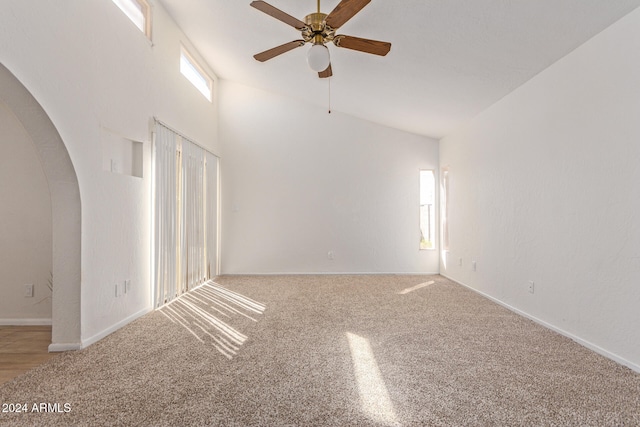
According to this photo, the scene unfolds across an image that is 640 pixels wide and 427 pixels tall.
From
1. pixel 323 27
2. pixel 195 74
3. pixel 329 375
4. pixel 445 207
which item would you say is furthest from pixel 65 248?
pixel 445 207

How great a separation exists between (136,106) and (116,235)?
1.33 m

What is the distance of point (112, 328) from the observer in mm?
2895

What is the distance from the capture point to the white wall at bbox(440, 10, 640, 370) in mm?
2275

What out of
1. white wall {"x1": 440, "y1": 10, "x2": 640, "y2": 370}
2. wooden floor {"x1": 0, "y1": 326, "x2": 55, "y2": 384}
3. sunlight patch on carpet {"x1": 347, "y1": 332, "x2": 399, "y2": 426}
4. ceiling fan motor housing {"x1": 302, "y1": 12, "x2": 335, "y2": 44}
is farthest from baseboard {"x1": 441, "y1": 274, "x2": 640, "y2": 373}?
wooden floor {"x1": 0, "y1": 326, "x2": 55, "y2": 384}

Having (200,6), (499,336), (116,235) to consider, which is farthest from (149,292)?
(499,336)

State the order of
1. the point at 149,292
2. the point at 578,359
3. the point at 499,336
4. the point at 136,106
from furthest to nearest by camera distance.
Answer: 1. the point at 149,292
2. the point at 136,106
3. the point at 499,336
4. the point at 578,359

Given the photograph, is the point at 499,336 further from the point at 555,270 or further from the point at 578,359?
the point at 555,270

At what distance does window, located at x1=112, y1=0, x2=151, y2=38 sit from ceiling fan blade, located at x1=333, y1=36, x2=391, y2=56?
222 cm

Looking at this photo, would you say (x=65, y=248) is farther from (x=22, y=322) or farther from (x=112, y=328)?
(x=22, y=322)

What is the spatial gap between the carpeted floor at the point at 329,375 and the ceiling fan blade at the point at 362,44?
7.77 ft

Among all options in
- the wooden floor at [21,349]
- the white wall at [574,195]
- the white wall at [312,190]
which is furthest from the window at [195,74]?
the white wall at [574,195]

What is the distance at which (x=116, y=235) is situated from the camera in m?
3.00

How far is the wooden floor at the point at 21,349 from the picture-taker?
220 centimetres

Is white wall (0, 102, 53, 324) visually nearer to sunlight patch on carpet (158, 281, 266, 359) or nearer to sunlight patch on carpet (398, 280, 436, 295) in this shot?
sunlight patch on carpet (158, 281, 266, 359)
